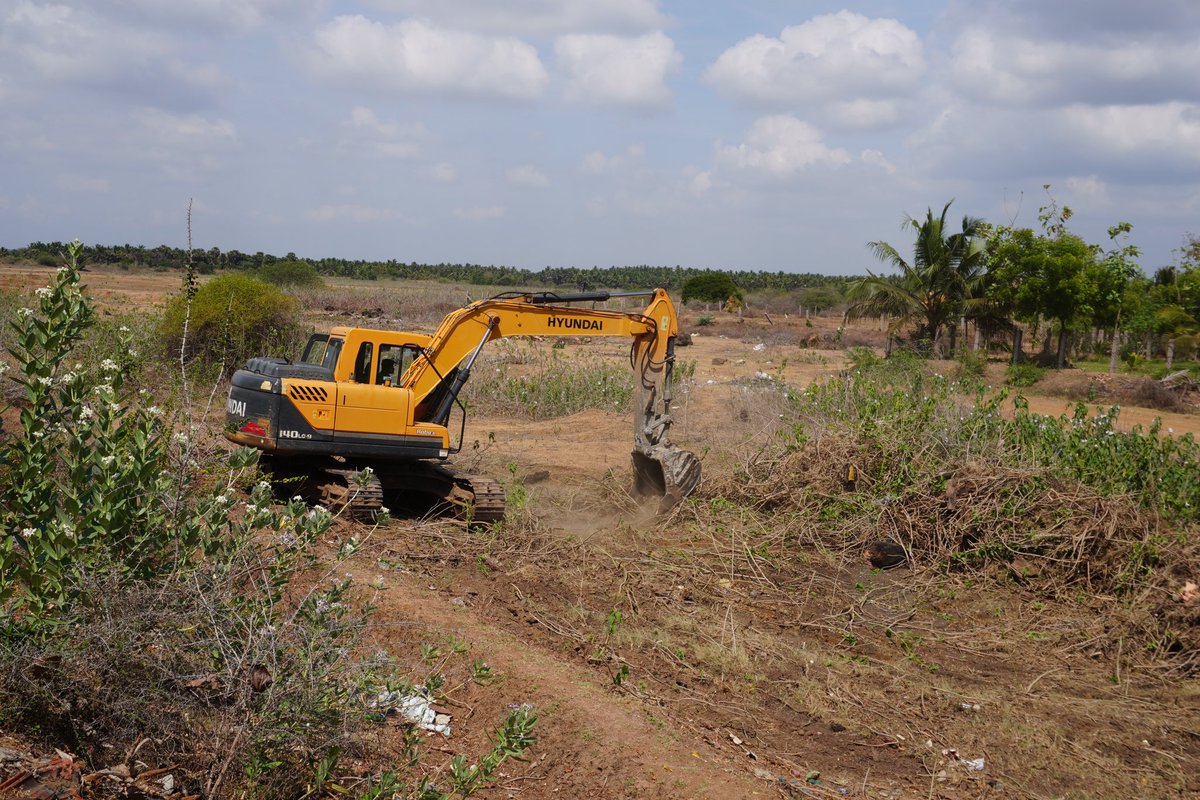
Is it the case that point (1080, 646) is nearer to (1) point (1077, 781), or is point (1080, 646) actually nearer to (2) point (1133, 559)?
(2) point (1133, 559)

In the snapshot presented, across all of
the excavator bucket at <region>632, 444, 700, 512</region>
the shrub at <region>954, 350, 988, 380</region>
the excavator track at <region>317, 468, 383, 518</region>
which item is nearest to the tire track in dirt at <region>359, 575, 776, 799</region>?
the excavator track at <region>317, 468, 383, 518</region>

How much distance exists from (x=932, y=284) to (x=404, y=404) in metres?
23.8

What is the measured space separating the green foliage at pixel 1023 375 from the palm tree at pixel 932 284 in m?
2.37

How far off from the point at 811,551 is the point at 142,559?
750 cm

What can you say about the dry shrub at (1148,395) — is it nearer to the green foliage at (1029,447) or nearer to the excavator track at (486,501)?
the green foliage at (1029,447)

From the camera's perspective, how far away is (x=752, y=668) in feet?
25.2

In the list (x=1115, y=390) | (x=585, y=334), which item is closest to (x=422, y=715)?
(x=585, y=334)

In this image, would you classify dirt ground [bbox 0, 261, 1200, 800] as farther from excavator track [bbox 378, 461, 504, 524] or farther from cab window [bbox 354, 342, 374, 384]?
cab window [bbox 354, 342, 374, 384]

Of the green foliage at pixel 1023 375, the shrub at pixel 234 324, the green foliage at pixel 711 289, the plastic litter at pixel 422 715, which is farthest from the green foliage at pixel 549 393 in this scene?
the green foliage at pixel 711 289

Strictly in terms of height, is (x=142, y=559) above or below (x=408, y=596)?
above

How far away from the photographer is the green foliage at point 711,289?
57.2 m

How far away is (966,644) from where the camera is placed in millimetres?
8672

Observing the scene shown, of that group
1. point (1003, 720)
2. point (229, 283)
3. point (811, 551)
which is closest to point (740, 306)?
point (229, 283)

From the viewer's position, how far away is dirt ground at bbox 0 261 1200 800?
19.9 feet
